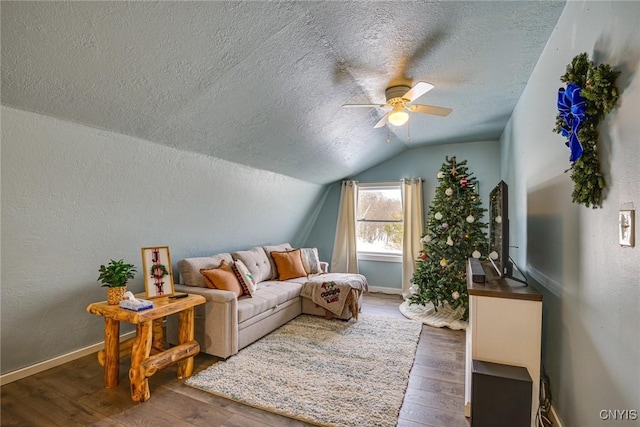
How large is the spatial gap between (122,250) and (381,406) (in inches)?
105

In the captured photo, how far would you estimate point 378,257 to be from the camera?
545 centimetres

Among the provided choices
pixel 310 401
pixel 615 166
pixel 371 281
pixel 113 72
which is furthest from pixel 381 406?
pixel 371 281

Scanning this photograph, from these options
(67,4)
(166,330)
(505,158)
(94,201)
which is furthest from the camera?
(505,158)

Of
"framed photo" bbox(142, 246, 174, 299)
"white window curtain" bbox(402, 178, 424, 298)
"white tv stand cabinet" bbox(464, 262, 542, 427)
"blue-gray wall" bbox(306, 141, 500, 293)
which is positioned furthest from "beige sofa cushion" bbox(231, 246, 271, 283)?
"white tv stand cabinet" bbox(464, 262, 542, 427)

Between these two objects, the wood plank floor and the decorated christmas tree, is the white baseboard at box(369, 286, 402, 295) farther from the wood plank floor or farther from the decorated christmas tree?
the wood plank floor

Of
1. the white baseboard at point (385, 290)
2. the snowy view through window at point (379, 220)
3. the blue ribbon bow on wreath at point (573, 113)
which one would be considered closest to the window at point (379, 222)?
the snowy view through window at point (379, 220)

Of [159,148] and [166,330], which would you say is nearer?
[159,148]

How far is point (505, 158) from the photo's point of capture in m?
4.08

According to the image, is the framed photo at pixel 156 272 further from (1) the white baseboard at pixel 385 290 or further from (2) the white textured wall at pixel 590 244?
(1) the white baseboard at pixel 385 290

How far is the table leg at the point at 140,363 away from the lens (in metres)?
2.08

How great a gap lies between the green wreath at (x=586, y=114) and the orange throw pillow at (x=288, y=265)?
3.37 m

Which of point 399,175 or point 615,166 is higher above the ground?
point 399,175

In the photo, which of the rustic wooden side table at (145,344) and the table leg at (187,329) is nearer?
the rustic wooden side table at (145,344)

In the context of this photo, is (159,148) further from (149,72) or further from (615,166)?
(615,166)
